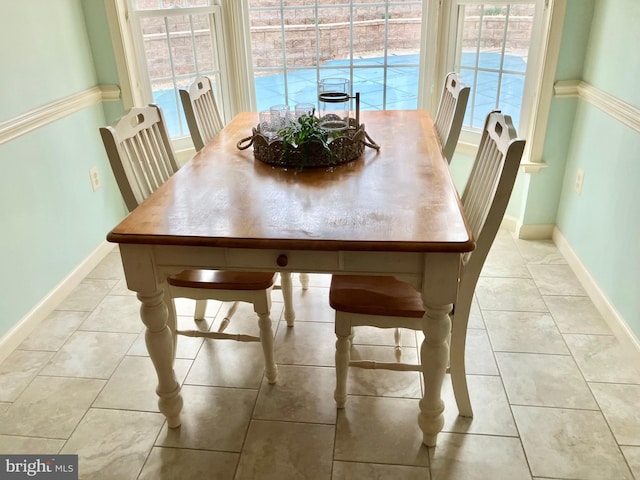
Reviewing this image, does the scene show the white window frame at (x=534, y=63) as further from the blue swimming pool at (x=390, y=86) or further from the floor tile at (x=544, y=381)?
the floor tile at (x=544, y=381)

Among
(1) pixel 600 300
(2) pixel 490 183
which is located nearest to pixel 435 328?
(2) pixel 490 183

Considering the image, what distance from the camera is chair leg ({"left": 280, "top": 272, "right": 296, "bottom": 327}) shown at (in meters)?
2.22

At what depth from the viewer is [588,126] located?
8.39 feet

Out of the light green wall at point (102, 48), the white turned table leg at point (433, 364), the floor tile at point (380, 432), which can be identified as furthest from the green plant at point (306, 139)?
the light green wall at point (102, 48)

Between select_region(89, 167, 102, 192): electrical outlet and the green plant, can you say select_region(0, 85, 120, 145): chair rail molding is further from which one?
the green plant

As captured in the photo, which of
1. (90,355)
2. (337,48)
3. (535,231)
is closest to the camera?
(90,355)

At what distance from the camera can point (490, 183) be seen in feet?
5.05

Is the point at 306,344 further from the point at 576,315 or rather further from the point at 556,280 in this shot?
the point at 556,280

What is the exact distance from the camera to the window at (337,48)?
3.02 metres

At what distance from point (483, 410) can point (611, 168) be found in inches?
50.7

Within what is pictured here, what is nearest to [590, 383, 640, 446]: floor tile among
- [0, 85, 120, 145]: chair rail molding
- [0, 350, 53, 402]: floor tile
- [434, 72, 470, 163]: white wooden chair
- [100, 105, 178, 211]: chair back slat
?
[434, 72, 470, 163]: white wooden chair

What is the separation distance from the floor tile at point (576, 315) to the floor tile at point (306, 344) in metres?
1.03

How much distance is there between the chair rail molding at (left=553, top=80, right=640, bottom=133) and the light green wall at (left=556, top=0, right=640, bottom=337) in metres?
0.02

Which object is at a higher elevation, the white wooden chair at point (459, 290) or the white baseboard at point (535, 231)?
the white wooden chair at point (459, 290)
